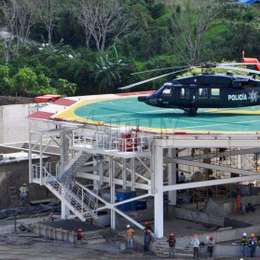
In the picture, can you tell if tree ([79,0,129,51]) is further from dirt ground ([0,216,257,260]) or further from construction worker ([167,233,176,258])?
construction worker ([167,233,176,258])

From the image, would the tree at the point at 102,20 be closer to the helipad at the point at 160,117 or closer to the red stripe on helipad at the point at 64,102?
the red stripe on helipad at the point at 64,102

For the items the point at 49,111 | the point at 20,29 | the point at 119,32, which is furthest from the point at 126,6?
the point at 49,111

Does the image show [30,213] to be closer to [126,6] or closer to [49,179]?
[49,179]

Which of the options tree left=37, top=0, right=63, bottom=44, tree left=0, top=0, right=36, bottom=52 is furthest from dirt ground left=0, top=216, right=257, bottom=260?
tree left=37, top=0, right=63, bottom=44

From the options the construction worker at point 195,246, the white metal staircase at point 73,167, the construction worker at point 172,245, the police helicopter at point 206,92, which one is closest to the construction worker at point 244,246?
the construction worker at point 195,246

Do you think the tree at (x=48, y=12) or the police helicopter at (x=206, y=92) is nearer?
the police helicopter at (x=206, y=92)

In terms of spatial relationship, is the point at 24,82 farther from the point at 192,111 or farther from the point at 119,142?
the point at 119,142

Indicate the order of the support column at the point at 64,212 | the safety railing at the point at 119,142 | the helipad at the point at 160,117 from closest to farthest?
the safety railing at the point at 119,142
the helipad at the point at 160,117
the support column at the point at 64,212
